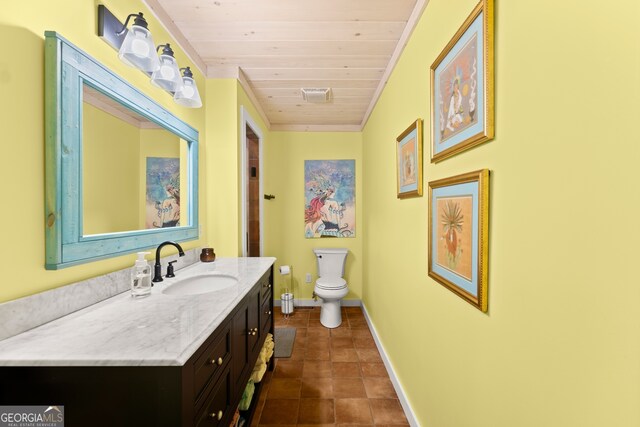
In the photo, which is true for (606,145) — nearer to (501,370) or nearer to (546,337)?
(546,337)

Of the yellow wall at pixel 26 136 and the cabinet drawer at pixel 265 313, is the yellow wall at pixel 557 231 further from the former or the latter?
the yellow wall at pixel 26 136

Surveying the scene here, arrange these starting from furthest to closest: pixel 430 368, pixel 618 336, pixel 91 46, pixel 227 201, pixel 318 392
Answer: pixel 227 201 → pixel 318 392 → pixel 430 368 → pixel 91 46 → pixel 618 336

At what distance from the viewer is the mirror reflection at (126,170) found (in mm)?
1073

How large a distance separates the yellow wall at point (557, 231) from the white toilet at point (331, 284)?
161cm

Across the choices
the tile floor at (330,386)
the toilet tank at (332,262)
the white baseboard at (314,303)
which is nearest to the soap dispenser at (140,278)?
the tile floor at (330,386)

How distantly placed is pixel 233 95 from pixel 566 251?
2.19 meters

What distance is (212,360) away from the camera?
0.93 meters

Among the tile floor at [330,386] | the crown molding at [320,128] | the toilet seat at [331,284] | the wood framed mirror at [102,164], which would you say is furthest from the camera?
the crown molding at [320,128]

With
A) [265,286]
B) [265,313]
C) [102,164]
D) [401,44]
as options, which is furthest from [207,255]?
[401,44]

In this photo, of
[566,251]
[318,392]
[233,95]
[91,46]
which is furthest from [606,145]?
[233,95]

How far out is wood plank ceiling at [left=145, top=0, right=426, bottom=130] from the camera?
148cm

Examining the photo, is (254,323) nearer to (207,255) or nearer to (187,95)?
(207,255)

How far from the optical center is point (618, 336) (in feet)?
1.61

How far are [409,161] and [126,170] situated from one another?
1.54 meters
